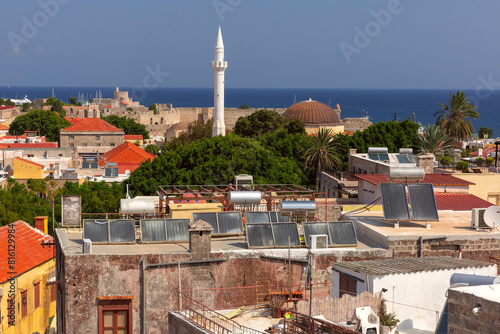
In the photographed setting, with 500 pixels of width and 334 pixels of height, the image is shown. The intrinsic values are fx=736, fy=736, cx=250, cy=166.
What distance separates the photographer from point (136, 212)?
1988 cm

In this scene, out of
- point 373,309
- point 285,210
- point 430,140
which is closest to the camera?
point 373,309

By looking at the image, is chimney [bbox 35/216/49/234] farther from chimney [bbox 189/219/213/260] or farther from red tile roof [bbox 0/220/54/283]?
chimney [bbox 189/219/213/260]

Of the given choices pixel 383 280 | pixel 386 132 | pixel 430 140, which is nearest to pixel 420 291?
pixel 383 280

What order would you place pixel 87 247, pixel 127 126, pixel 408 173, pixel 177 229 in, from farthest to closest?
1. pixel 127 126
2. pixel 408 173
3. pixel 177 229
4. pixel 87 247

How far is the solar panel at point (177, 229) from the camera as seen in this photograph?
17719mm

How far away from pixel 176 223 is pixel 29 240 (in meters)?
11.2

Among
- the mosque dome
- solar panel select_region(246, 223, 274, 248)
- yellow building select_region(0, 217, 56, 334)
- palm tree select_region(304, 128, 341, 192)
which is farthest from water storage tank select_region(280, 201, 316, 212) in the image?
the mosque dome

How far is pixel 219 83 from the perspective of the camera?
3440 inches

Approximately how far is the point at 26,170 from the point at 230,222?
3848 centimetres

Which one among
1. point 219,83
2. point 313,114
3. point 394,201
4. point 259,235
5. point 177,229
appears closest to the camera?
point 259,235

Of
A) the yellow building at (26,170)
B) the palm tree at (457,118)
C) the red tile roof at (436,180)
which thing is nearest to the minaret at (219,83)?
the palm tree at (457,118)

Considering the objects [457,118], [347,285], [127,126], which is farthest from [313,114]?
[347,285]

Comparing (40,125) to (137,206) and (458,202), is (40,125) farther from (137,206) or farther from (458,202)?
(458,202)

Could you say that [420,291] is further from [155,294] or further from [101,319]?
[101,319]
